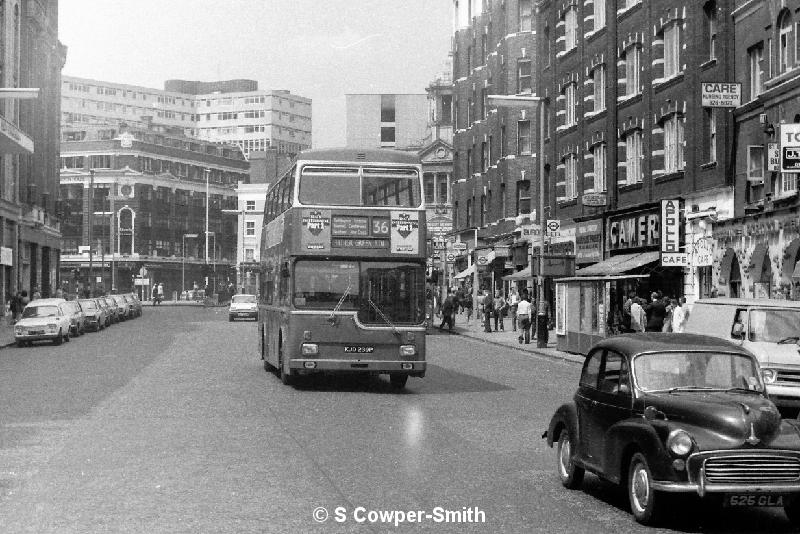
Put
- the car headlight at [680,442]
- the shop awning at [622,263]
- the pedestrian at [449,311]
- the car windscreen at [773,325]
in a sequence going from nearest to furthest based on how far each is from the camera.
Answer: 1. the car headlight at [680,442]
2. the car windscreen at [773,325]
3. the shop awning at [622,263]
4. the pedestrian at [449,311]

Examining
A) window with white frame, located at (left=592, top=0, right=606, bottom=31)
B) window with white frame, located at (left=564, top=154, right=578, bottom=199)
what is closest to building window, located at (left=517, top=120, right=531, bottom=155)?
window with white frame, located at (left=564, top=154, right=578, bottom=199)

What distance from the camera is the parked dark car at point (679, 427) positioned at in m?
8.58

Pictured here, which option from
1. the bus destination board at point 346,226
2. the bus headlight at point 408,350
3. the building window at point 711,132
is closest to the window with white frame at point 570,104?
the building window at point 711,132

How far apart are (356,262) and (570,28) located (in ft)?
103

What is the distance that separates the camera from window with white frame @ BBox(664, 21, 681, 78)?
37656mm

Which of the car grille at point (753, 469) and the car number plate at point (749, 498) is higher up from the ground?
the car grille at point (753, 469)

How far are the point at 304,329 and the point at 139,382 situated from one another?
4.06 metres

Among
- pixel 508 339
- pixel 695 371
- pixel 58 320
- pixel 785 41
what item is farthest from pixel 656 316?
pixel 58 320

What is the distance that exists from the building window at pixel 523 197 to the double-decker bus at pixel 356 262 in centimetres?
3995

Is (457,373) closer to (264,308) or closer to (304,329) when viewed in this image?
(264,308)

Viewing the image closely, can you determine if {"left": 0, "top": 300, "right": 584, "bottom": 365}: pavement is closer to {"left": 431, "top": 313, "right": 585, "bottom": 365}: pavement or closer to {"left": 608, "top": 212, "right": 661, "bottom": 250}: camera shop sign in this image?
{"left": 431, "top": 313, "right": 585, "bottom": 365}: pavement

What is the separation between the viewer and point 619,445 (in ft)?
31.1

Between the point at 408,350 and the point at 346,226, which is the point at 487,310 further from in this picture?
the point at 346,226

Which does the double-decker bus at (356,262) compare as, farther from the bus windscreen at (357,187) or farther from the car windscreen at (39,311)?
the car windscreen at (39,311)
